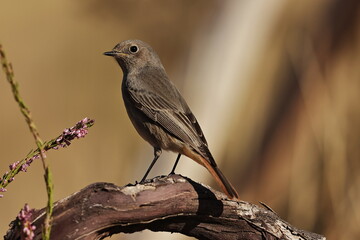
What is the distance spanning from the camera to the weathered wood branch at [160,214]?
268 centimetres

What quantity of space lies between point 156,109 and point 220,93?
3.80 meters

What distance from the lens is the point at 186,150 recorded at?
4.38 metres

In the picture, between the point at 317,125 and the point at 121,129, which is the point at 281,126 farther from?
the point at 121,129

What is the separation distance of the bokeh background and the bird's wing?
298cm

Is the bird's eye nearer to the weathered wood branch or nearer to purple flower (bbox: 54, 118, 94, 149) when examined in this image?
the weathered wood branch

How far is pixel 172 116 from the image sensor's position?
183 inches

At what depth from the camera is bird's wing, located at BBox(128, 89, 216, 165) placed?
4.39 m

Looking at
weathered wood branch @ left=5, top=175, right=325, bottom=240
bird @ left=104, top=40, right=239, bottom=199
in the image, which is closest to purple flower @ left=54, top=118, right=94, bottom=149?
weathered wood branch @ left=5, top=175, right=325, bottom=240

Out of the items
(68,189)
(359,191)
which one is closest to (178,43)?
(68,189)

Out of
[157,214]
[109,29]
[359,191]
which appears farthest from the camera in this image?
[109,29]

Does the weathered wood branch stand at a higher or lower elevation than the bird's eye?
lower

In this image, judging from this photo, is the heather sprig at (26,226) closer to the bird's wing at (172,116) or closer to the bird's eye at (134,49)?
the bird's wing at (172,116)

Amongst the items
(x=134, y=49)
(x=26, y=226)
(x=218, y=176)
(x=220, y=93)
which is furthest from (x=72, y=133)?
(x=220, y=93)

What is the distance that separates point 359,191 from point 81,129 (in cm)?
524
